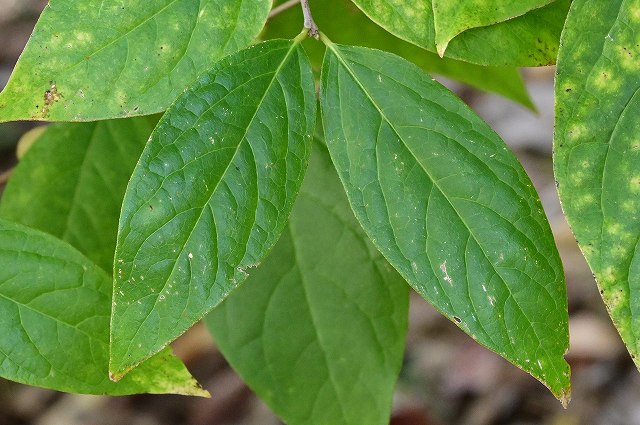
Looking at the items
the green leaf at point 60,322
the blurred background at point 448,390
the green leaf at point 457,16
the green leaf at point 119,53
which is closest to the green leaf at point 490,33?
the green leaf at point 457,16

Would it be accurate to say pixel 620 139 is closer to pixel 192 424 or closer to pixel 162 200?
pixel 162 200

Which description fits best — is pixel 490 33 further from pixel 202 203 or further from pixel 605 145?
pixel 202 203

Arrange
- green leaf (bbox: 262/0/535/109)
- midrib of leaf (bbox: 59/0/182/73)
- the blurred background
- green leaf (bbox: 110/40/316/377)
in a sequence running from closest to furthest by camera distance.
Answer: green leaf (bbox: 110/40/316/377)
midrib of leaf (bbox: 59/0/182/73)
green leaf (bbox: 262/0/535/109)
the blurred background

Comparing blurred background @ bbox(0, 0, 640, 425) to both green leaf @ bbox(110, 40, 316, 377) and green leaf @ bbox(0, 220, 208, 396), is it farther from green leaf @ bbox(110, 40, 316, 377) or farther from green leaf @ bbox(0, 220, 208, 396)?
green leaf @ bbox(110, 40, 316, 377)

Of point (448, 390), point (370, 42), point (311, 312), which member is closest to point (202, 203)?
point (311, 312)

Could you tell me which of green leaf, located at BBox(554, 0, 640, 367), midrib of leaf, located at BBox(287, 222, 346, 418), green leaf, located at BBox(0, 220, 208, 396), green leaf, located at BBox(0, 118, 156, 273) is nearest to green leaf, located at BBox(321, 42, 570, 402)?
green leaf, located at BBox(554, 0, 640, 367)
